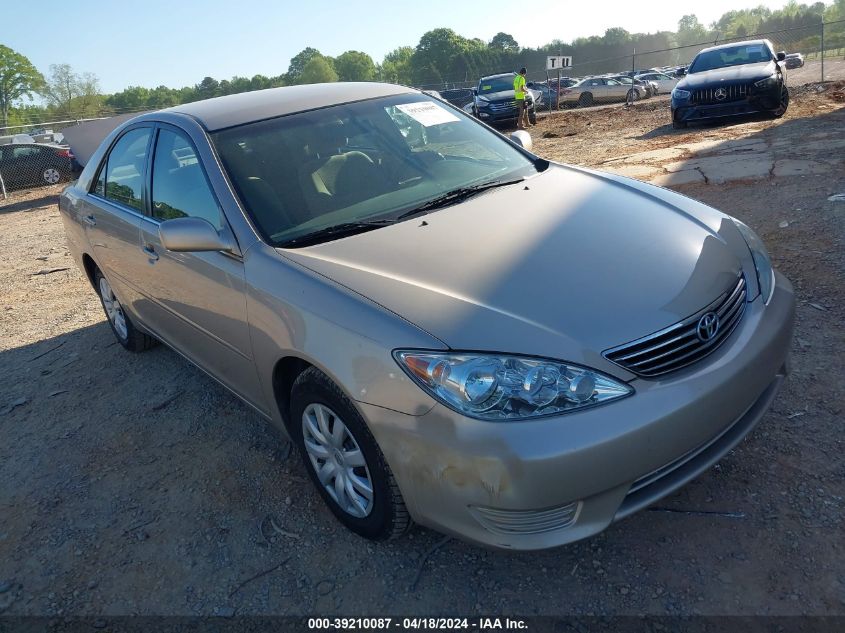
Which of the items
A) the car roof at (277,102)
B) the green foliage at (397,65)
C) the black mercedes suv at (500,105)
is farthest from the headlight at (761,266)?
the green foliage at (397,65)

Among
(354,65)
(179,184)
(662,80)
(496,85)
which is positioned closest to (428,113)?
(179,184)

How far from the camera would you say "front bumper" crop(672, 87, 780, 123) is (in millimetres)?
10930

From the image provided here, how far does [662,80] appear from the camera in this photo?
32344 mm

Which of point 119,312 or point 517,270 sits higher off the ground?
point 517,270

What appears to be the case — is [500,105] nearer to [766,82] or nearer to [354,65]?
[766,82]

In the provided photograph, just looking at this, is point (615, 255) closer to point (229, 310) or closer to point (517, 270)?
point (517, 270)

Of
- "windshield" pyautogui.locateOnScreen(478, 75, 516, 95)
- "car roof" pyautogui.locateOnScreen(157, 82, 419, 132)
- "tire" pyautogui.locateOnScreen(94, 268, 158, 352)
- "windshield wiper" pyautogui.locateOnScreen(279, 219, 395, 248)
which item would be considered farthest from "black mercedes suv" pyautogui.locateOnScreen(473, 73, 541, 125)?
"windshield wiper" pyautogui.locateOnScreen(279, 219, 395, 248)

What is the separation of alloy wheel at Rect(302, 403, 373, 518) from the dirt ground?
201mm

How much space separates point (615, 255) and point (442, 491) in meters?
1.10

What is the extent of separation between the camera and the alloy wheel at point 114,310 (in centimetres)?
466

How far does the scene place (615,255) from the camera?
245 cm

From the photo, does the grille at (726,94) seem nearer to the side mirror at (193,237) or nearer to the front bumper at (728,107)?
the front bumper at (728,107)

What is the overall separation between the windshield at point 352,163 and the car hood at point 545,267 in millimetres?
234

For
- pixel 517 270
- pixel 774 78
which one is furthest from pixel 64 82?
pixel 517 270
